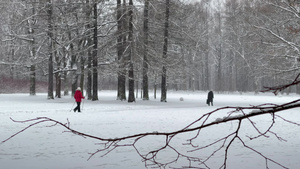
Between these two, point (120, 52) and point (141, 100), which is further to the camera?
point (141, 100)

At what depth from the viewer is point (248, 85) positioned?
67.9 m

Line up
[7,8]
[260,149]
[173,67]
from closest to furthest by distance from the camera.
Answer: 1. [260,149]
2. [173,67]
3. [7,8]

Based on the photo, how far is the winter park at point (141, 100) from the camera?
20.9 ft

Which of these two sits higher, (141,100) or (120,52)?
(120,52)

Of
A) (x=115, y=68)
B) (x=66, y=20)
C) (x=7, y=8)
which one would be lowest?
(x=115, y=68)

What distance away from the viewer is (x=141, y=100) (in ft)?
94.0

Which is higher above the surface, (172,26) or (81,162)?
(172,26)

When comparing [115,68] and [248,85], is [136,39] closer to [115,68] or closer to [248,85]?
[115,68]

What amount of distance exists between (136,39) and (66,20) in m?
6.47

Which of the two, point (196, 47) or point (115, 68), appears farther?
point (196, 47)

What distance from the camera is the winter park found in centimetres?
636

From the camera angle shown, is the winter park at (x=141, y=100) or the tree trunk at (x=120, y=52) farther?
the tree trunk at (x=120, y=52)

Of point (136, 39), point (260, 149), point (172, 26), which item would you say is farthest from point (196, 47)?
point (260, 149)

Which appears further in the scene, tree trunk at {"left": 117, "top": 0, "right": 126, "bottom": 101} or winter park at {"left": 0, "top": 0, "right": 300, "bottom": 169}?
tree trunk at {"left": 117, "top": 0, "right": 126, "bottom": 101}
